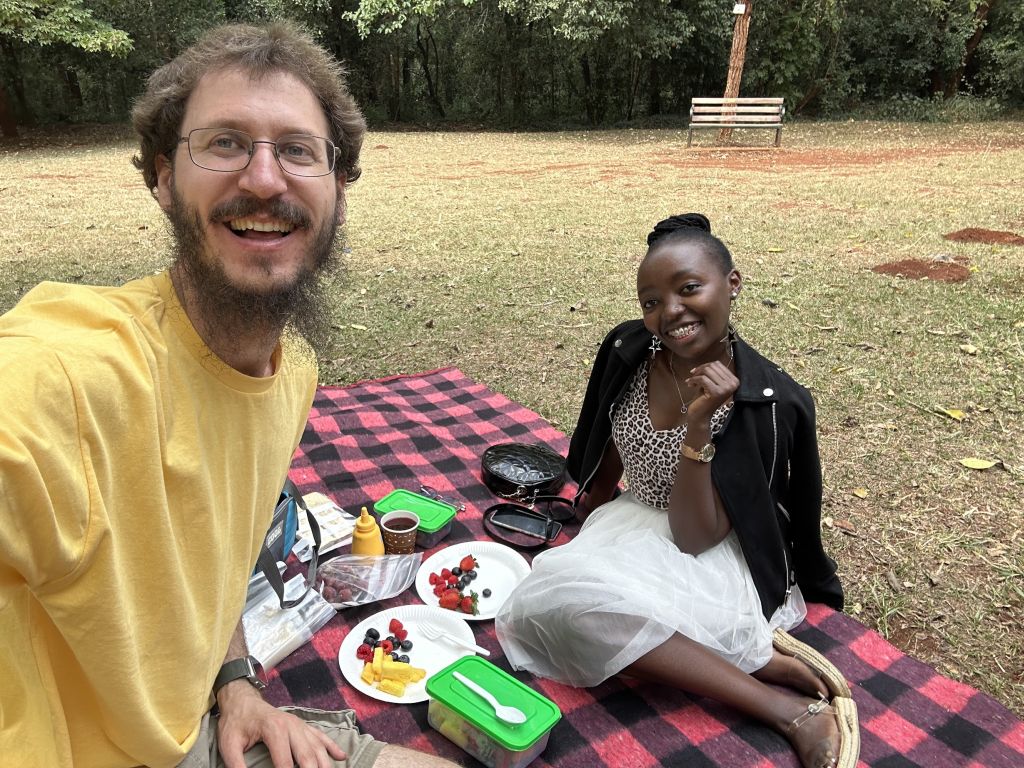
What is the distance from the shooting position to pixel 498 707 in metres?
2.14

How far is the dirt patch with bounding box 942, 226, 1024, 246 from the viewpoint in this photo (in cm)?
769

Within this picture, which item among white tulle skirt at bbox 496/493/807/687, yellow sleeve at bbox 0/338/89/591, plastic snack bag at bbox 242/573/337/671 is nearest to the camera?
yellow sleeve at bbox 0/338/89/591

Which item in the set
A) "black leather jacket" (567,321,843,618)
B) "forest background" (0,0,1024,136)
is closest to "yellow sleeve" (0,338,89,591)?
"black leather jacket" (567,321,843,618)

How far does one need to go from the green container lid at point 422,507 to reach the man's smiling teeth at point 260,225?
1761 mm

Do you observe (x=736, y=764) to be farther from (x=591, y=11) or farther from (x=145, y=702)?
(x=591, y=11)

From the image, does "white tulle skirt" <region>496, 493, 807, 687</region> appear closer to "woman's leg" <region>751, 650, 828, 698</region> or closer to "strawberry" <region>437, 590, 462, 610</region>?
"woman's leg" <region>751, 650, 828, 698</region>

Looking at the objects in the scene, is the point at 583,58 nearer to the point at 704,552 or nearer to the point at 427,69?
the point at 427,69

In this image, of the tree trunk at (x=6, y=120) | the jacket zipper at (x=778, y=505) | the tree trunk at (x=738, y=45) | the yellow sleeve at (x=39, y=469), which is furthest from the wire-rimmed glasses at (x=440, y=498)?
the tree trunk at (x=6, y=120)

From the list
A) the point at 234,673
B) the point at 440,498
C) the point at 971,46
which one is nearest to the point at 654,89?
the point at 971,46

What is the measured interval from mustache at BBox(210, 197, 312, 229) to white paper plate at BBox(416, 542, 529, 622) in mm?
1676

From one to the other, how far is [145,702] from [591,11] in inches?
752

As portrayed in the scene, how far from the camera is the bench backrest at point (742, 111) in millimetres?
16453

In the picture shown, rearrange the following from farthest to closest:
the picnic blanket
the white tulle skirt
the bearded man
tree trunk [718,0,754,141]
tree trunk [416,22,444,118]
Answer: tree trunk [416,22,444,118] → tree trunk [718,0,754,141] → the white tulle skirt → the picnic blanket → the bearded man

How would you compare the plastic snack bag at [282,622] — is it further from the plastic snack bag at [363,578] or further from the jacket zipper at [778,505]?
the jacket zipper at [778,505]
